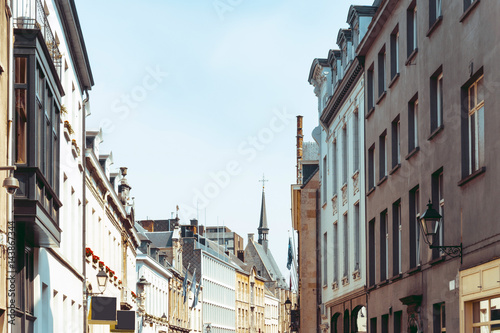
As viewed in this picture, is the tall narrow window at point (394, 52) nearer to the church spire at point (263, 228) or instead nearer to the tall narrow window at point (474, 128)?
the tall narrow window at point (474, 128)

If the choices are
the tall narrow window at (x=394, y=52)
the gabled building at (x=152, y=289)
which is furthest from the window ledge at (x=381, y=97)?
the gabled building at (x=152, y=289)

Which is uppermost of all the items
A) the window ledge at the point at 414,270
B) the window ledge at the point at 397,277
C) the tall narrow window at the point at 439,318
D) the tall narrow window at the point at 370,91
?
the tall narrow window at the point at 370,91

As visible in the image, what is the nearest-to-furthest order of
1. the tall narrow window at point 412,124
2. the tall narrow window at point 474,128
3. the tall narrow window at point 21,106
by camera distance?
1. the tall narrow window at point 474,128
2. the tall narrow window at point 21,106
3. the tall narrow window at point 412,124

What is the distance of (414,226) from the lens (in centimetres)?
2384

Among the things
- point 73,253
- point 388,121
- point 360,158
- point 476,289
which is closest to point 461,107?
point 476,289

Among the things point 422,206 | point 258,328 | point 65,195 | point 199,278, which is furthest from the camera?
point 258,328

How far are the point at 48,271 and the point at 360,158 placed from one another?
40.2 feet

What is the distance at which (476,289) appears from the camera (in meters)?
17.4

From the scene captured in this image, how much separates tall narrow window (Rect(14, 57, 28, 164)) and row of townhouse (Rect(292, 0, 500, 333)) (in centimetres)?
773

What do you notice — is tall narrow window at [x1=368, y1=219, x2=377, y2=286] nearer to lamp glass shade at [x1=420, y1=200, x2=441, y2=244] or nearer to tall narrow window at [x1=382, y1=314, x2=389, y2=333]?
tall narrow window at [x1=382, y1=314, x2=389, y2=333]

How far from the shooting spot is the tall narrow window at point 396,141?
25953 mm

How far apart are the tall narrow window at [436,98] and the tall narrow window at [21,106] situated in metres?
9.04

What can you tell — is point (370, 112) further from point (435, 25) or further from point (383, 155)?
point (435, 25)

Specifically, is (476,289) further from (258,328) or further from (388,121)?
(258,328)
